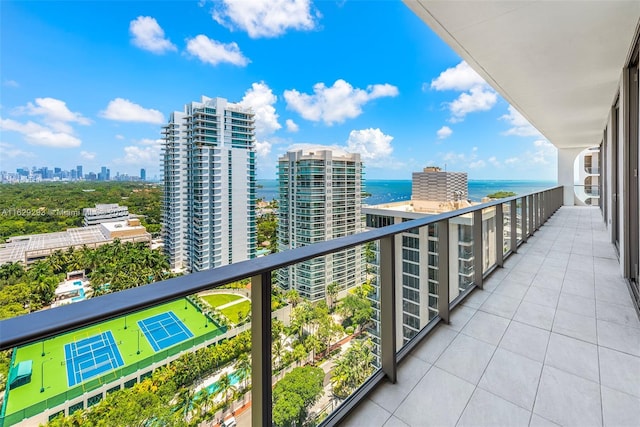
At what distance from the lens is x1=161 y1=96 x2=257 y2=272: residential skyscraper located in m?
18.2

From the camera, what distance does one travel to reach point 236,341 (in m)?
1.05

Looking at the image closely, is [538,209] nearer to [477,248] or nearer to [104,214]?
[477,248]

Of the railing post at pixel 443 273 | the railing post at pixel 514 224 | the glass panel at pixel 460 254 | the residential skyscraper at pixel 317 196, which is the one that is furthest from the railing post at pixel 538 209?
the residential skyscraper at pixel 317 196

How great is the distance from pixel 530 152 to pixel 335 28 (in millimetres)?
27191

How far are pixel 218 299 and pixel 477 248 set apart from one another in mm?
3108

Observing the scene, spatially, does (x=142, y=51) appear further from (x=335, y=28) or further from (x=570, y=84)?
(x=570, y=84)

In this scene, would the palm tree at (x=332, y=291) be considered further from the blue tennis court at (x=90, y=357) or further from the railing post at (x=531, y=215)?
the railing post at (x=531, y=215)

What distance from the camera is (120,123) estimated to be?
89.8 ft

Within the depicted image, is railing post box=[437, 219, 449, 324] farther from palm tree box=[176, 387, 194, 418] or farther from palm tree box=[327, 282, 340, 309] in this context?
palm tree box=[176, 387, 194, 418]

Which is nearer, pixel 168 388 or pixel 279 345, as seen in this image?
pixel 168 388

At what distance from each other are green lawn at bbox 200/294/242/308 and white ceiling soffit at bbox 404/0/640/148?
2701mm

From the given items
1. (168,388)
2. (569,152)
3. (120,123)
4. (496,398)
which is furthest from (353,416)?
(120,123)

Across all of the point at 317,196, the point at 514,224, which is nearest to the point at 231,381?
the point at 514,224

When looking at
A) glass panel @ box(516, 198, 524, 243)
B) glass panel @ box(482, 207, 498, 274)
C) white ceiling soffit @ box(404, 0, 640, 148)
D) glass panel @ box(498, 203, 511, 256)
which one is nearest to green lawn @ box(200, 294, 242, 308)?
white ceiling soffit @ box(404, 0, 640, 148)
